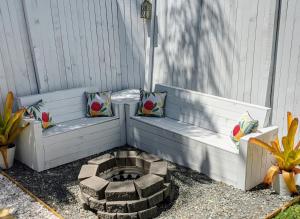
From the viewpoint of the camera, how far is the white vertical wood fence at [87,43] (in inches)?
202

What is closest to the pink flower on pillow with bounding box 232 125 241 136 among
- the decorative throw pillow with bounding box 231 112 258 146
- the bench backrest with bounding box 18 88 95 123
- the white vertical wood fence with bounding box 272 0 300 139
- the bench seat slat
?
the decorative throw pillow with bounding box 231 112 258 146

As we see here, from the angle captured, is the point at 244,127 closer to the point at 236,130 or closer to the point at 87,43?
the point at 236,130

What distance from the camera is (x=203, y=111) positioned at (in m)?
4.88

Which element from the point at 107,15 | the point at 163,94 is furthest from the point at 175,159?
the point at 107,15

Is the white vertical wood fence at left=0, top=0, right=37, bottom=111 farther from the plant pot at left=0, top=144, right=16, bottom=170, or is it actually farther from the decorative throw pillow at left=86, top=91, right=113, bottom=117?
the decorative throw pillow at left=86, top=91, right=113, bottom=117

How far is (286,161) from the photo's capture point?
3.84m

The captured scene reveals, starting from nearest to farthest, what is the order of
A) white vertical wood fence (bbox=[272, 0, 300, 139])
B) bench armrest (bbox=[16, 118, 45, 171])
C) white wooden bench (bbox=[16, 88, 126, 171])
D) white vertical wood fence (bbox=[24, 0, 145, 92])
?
white vertical wood fence (bbox=[272, 0, 300, 139]) → bench armrest (bbox=[16, 118, 45, 171]) → white wooden bench (bbox=[16, 88, 126, 171]) → white vertical wood fence (bbox=[24, 0, 145, 92])

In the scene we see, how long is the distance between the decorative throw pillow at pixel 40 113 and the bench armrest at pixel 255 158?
271 centimetres

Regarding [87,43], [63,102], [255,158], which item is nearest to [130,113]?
[63,102]

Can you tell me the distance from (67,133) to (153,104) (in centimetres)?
139

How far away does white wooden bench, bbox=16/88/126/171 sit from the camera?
459 centimetres

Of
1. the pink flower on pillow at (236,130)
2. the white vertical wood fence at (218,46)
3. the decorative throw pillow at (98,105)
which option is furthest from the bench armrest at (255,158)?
the decorative throw pillow at (98,105)

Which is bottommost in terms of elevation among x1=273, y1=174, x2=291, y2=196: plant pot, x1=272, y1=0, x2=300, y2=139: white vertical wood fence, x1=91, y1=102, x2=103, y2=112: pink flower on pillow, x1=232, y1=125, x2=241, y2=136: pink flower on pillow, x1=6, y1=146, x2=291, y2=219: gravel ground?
x1=6, y1=146, x2=291, y2=219: gravel ground

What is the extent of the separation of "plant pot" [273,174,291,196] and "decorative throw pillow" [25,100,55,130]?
10.3 ft
